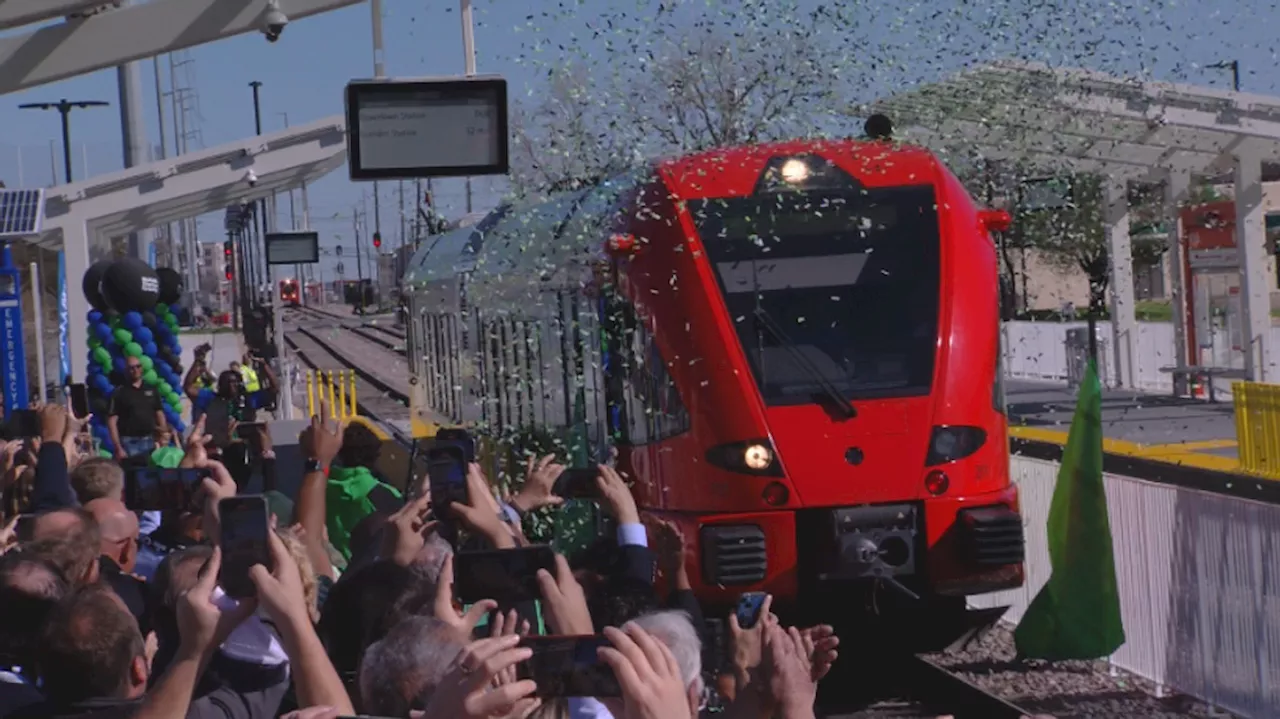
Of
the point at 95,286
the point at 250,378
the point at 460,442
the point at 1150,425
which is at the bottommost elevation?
the point at 1150,425

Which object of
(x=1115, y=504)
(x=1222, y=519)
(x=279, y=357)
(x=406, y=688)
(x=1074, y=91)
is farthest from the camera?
(x=279, y=357)

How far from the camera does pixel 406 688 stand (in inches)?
157

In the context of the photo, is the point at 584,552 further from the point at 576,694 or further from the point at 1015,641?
the point at 1015,641

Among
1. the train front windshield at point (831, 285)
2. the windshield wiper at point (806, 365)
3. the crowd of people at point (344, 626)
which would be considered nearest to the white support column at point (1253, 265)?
the train front windshield at point (831, 285)

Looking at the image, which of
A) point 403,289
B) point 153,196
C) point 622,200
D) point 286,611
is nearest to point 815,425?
point 622,200

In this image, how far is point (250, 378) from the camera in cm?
2523

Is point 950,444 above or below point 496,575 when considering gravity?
below

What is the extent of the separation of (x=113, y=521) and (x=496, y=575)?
3009mm

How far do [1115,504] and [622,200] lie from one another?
371 centimetres

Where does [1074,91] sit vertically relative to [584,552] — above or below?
above

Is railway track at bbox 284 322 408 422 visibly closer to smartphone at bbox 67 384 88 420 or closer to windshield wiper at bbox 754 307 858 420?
smartphone at bbox 67 384 88 420

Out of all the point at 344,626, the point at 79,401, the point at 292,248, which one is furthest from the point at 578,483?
the point at 292,248

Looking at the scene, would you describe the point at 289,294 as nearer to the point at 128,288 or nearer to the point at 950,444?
the point at 128,288

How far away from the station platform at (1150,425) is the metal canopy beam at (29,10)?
1545cm
